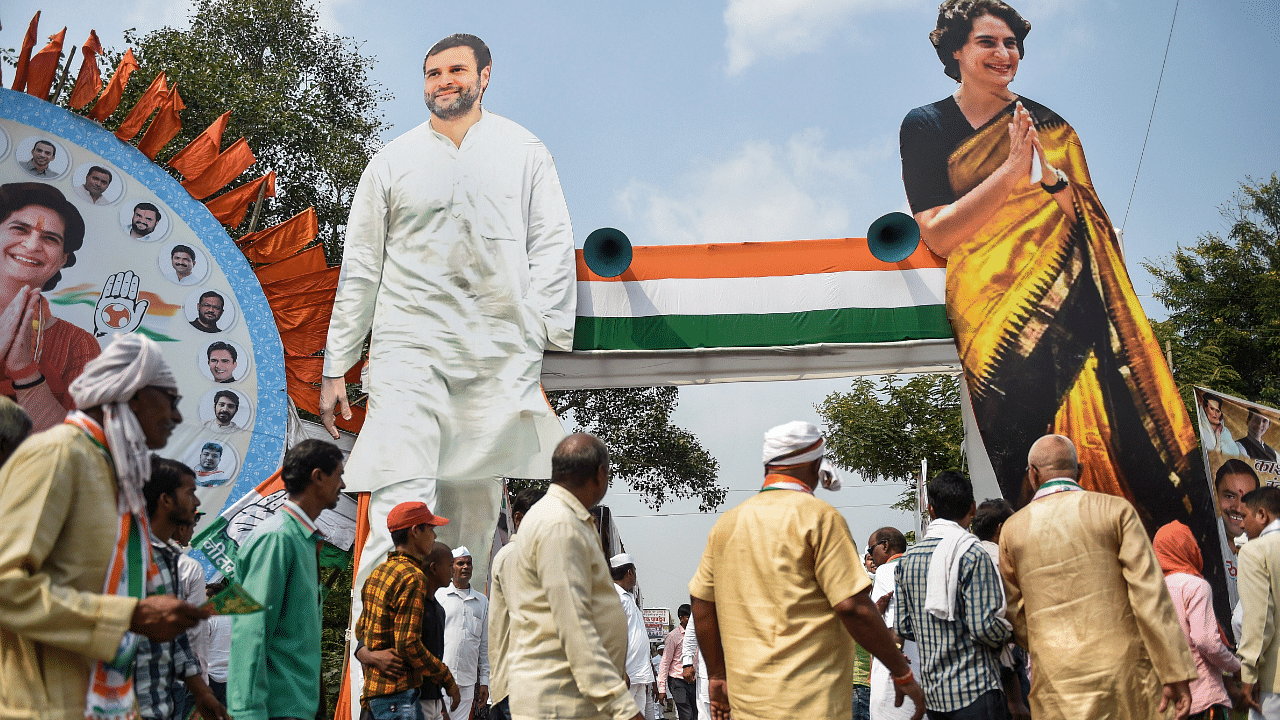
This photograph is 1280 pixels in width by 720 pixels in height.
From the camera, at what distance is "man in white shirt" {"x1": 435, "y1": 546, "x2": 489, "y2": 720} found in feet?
22.7

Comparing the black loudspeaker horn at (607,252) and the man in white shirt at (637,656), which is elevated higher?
the black loudspeaker horn at (607,252)

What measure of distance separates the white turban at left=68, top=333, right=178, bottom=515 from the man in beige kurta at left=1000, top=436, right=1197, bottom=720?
325 centimetres

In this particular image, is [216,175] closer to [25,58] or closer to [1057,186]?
[25,58]

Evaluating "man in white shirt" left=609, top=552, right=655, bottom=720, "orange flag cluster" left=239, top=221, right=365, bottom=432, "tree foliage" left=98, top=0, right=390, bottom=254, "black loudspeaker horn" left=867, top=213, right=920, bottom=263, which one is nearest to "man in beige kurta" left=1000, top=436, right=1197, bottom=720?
"man in white shirt" left=609, top=552, right=655, bottom=720

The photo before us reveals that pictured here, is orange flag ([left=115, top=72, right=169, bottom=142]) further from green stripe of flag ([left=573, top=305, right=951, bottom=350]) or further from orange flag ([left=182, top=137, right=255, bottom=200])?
green stripe of flag ([left=573, top=305, right=951, bottom=350])

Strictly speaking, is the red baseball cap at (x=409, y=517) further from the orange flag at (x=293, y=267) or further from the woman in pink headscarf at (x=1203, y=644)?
the orange flag at (x=293, y=267)

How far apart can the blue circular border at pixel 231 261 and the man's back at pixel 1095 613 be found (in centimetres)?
633

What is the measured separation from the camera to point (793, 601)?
3.75 meters

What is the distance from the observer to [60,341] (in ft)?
27.9

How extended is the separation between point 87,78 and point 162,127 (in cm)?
68

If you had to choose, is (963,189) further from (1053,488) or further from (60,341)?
(60,341)

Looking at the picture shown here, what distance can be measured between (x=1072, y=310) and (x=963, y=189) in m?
1.38

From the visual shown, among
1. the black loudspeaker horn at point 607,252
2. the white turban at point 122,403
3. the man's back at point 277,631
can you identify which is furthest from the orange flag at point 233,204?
the white turban at point 122,403

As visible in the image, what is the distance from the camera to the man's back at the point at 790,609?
3.68 m
